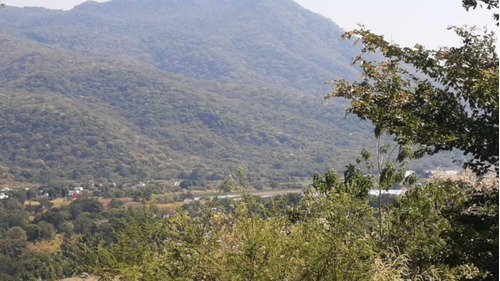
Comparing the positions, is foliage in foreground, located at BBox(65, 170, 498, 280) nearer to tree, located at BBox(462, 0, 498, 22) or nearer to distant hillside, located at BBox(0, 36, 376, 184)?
tree, located at BBox(462, 0, 498, 22)

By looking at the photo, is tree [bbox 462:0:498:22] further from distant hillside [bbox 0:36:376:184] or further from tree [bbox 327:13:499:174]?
distant hillside [bbox 0:36:376:184]

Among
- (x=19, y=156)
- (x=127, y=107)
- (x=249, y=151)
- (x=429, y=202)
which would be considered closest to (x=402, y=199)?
(x=429, y=202)

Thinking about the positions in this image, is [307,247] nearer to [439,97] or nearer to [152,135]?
[439,97]

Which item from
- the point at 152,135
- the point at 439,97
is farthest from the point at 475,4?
the point at 152,135

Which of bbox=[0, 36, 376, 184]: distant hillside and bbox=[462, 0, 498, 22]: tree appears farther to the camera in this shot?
bbox=[0, 36, 376, 184]: distant hillside

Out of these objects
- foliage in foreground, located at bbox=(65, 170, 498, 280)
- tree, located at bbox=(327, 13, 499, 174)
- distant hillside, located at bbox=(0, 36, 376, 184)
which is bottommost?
distant hillside, located at bbox=(0, 36, 376, 184)

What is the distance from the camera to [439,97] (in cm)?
623

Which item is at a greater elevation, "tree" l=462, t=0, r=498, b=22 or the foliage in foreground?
"tree" l=462, t=0, r=498, b=22

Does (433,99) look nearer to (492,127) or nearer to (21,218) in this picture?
(492,127)

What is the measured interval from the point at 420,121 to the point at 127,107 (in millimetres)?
190695

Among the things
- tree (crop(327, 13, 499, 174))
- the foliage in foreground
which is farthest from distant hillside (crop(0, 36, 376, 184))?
tree (crop(327, 13, 499, 174))

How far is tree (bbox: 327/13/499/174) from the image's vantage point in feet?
18.8

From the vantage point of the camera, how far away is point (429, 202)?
481 inches

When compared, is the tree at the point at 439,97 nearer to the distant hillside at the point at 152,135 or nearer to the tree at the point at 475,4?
the tree at the point at 475,4
